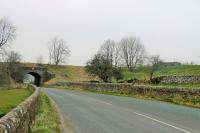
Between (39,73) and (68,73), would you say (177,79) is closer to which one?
(39,73)

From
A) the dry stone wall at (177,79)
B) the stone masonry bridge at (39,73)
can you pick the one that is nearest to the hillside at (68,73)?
the stone masonry bridge at (39,73)

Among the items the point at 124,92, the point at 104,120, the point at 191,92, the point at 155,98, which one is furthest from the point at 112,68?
the point at 104,120

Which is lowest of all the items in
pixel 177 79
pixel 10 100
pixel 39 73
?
pixel 10 100

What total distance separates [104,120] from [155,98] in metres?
16.9

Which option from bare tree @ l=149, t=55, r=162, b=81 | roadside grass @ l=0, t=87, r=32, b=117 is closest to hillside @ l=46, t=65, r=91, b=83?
bare tree @ l=149, t=55, r=162, b=81

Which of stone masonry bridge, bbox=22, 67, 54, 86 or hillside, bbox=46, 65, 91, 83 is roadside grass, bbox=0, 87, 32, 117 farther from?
hillside, bbox=46, 65, 91, 83

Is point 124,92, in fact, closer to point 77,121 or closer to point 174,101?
point 174,101

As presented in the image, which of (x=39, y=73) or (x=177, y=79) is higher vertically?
(x=39, y=73)

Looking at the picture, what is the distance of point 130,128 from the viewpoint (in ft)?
43.1

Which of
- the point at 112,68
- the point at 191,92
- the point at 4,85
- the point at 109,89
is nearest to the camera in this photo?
the point at 191,92

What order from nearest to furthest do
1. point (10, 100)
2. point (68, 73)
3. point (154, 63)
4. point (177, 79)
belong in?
point (10, 100)
point (177, 79)
point (154, 63)
point (68, 73)

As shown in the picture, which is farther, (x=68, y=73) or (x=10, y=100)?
(x=68, y=73)

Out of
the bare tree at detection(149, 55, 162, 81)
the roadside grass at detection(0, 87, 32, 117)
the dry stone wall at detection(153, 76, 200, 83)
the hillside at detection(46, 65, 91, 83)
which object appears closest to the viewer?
the roadside grass at detection(0, 87, 32, 117)

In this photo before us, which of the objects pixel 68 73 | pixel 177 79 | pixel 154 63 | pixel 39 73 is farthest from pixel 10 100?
pixel 68 73
